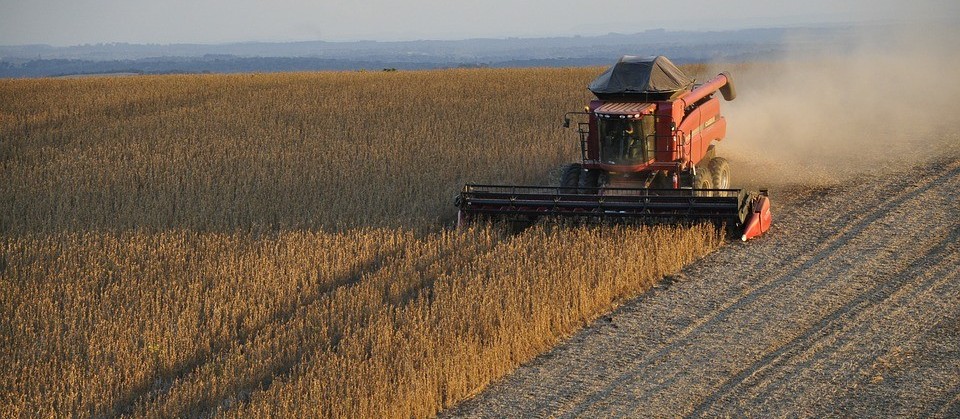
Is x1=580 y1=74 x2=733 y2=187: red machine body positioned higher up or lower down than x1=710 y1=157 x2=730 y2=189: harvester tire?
higher up

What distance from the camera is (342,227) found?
38.7ft

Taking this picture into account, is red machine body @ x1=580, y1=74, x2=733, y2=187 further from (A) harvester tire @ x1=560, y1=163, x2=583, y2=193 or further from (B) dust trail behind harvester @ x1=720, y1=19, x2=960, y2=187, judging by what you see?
(B) dust trail behind harvester @ x1=720, y1=19, x2=960, y2=187

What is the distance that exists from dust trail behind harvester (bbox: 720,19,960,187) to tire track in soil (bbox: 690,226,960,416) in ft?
13.3

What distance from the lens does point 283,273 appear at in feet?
31.8

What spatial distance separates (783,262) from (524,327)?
348cm

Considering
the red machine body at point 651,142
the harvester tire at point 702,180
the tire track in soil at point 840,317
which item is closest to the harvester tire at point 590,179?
the red machine body at point 651,142

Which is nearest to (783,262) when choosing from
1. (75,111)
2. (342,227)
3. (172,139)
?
(342,227)

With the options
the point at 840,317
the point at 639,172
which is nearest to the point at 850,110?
the point at 639,172

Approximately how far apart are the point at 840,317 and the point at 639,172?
3991 mm

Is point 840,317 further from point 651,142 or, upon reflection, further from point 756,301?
point 651,142

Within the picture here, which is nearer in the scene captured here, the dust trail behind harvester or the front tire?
the front tire

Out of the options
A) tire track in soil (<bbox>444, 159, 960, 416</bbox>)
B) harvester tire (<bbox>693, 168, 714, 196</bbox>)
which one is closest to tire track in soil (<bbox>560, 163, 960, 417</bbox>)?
tire track in soil (<bbox>444, 159, 960, 416</bbox>)

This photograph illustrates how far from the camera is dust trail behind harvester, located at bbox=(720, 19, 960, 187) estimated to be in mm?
15791

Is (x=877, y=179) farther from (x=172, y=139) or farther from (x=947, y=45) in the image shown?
(x=947, y=45)
